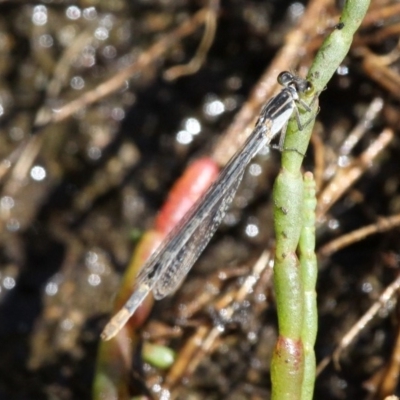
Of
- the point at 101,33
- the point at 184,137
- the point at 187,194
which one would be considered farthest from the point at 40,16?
the point at 187,194

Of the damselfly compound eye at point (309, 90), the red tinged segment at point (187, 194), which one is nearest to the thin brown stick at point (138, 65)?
the red tinged segment at point (187, 194)

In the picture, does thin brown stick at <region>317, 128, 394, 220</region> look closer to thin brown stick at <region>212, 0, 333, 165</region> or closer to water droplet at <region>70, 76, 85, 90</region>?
thin brown stick at <region>212, 0, 333, 165</region>

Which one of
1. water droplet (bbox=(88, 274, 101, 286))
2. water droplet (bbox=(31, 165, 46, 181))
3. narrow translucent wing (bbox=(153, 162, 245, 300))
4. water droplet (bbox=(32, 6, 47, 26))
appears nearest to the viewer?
narrow translucent wing (bbox=(153, 162, 245, 300))

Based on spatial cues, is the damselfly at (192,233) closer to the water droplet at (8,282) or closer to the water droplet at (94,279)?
the water droplet at (94,279)

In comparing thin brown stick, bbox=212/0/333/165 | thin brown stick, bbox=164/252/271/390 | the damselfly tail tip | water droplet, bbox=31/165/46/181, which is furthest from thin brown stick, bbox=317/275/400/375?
water droplet, bbox=31/165/46/181

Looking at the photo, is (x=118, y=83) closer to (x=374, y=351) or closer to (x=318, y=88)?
(x=374, y=351)

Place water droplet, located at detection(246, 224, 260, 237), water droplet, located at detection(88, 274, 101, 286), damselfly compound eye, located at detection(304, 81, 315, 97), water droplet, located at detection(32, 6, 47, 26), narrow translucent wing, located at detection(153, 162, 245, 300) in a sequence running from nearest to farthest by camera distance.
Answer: damselfly compound eye, located at detection(304, 81, 315, 97), narrow translucent wing, located at detection(153, 162, 245, 300), water droplet, located at detection(246, 224, 260, 237), water droplet, located at detection(88, 274, 101, 286), water droplet, located at detection(32, 6, 47, 26)

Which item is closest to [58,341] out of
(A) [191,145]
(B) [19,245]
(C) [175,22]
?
(B) [19,245]

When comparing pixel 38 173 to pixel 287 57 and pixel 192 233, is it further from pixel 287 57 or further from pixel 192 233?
pixel 192 233
